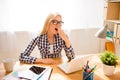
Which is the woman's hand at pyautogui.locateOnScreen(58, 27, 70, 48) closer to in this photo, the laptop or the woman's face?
the woman's face

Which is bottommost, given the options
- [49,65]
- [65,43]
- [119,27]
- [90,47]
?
[90,47]

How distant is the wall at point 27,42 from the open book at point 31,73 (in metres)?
1.11

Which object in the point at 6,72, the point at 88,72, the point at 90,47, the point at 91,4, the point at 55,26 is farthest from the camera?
the point at 90,47

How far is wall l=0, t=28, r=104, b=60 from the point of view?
241cm

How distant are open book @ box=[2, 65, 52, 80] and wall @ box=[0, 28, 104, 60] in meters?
1.11

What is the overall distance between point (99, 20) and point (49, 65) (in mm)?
1601

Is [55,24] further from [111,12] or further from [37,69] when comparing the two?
[111,12]

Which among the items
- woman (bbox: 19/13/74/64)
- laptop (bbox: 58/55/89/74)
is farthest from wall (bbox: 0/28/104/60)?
laptop (bbox: 58/55/89/74)

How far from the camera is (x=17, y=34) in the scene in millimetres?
2449

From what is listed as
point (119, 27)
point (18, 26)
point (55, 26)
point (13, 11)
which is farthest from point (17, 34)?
point (119, 27)

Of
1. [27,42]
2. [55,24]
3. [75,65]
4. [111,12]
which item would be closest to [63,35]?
[55,24]

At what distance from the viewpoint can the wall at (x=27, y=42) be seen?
241 centimetres

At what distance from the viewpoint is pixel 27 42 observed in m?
2.52

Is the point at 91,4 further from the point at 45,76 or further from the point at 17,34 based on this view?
the point at 45,76
